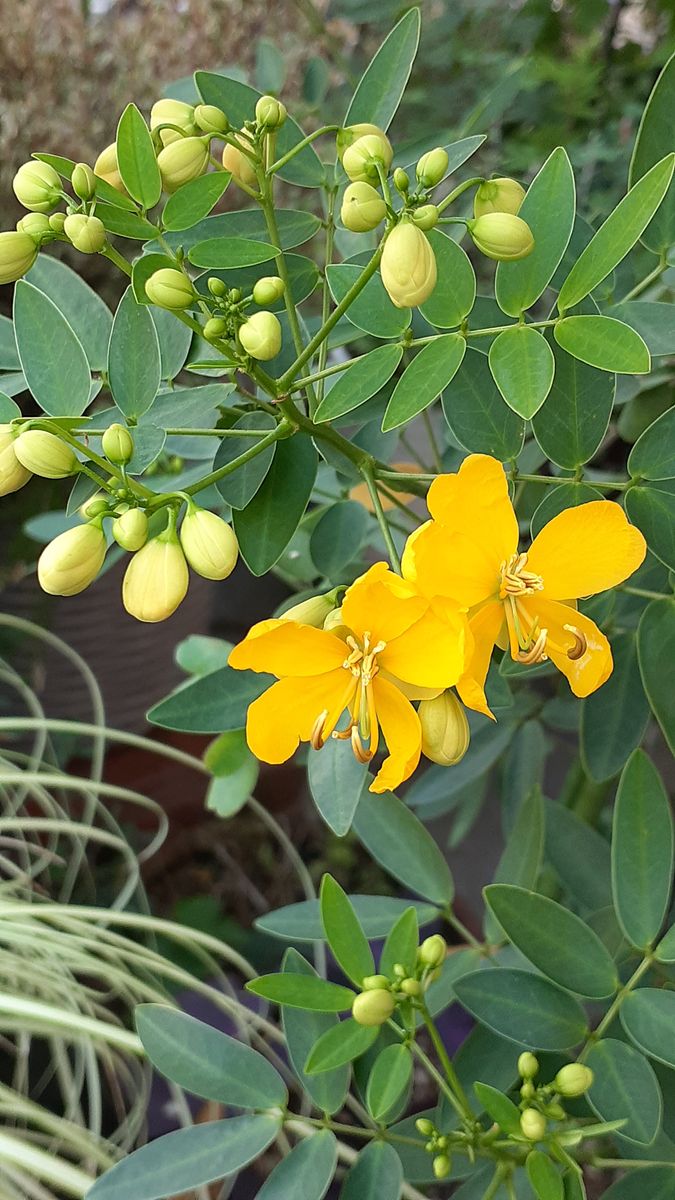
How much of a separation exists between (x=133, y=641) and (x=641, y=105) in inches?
30.3

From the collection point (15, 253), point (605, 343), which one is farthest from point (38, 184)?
point (605, 343)

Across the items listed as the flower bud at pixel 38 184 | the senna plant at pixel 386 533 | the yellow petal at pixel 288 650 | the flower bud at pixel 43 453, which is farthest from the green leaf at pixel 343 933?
the flower bud at pixel 38 184

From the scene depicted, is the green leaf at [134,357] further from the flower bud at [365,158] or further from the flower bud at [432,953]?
the flower bud at [432,953]

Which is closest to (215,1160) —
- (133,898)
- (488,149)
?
(133,898)

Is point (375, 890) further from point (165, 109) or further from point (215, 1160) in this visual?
point (165, 109)

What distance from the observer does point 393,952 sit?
17.6 inches

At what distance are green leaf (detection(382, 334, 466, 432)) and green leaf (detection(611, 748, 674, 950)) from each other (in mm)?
207

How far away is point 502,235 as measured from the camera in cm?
36

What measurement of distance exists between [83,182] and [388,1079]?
0.39 meters

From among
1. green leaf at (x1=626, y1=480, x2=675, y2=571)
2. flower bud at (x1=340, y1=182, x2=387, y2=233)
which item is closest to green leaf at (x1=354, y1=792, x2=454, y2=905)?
green leaf at (x1=626, y1=480, x2=675, y2=571)

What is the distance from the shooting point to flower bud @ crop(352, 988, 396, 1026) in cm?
40

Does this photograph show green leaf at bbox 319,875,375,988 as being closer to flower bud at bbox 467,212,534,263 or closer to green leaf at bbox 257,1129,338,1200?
green leaf at bbox 257,1129,338,1200

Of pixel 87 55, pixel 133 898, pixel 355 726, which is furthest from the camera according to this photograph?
pixel 133 898

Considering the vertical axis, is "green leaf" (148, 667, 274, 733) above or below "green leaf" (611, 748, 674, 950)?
above
